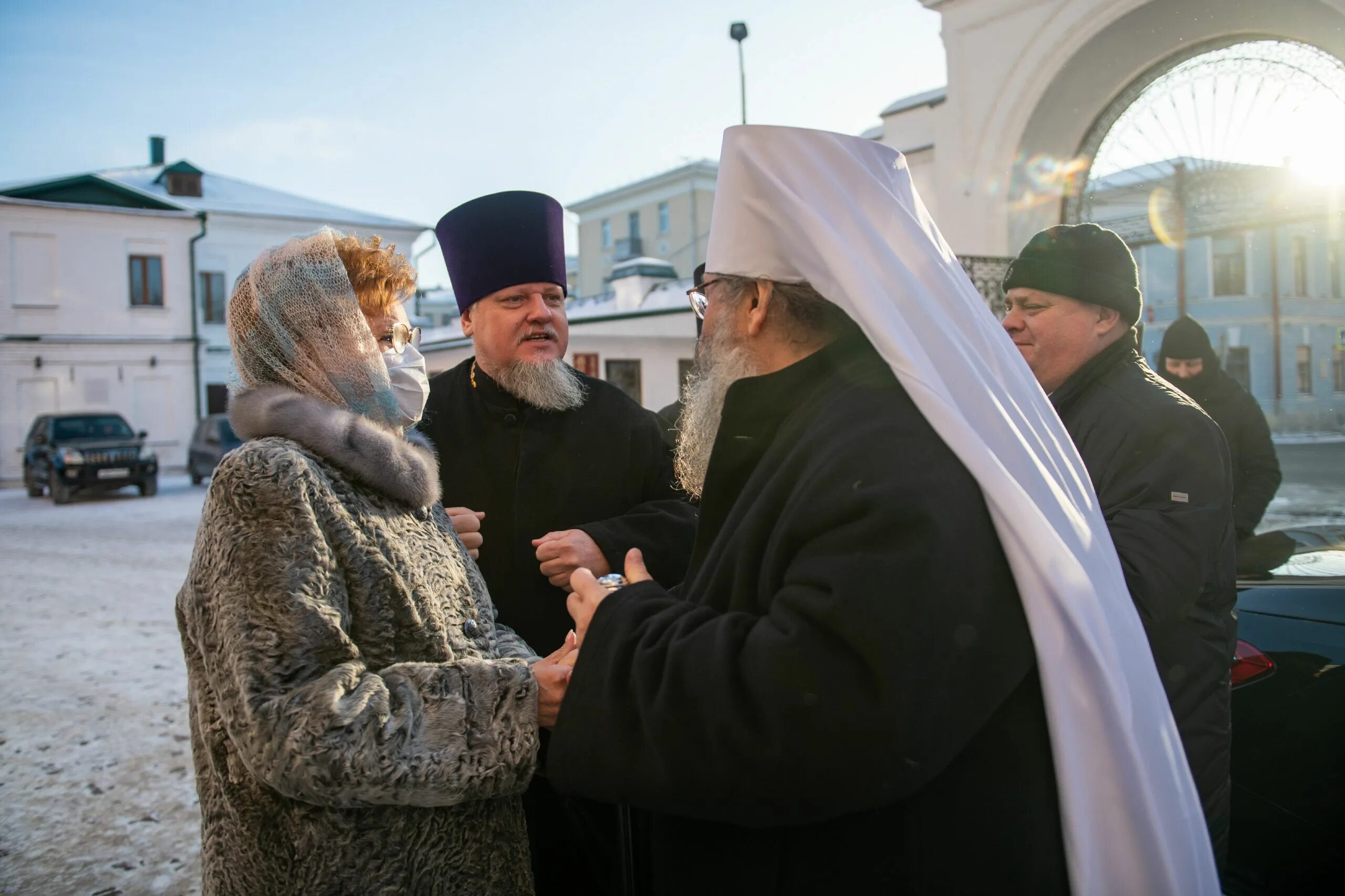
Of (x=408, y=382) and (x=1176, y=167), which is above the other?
(x=1176, y=167)

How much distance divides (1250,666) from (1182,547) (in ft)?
2.79

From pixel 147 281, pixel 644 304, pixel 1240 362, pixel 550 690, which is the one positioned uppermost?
pixel 147 281

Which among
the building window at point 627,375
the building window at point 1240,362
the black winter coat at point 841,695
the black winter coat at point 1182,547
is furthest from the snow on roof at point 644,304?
the building window at point 1240,362

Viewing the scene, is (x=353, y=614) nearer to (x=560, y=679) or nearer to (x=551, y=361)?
(x=560, y=679)

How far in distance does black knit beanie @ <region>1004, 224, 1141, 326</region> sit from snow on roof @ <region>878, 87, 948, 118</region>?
7.76m

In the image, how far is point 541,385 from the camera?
2.68 m

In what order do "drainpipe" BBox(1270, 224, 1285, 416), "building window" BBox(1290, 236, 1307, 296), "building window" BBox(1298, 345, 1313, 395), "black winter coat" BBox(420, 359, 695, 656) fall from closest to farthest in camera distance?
"black winter coat" BBox(420, 359, 695, 656), "drainpipe" BBox(1270, 224, 1285, 416), "building window" BBox(1290, 236, 1307, 296), "building window" BBox(1298, 345, 1313, 395)

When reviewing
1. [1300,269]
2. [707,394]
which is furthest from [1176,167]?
[1300,269]

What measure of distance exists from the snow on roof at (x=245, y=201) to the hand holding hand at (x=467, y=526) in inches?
1153

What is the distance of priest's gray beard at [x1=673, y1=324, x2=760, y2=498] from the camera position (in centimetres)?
158

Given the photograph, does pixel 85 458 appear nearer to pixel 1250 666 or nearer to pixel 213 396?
pixel 213 396

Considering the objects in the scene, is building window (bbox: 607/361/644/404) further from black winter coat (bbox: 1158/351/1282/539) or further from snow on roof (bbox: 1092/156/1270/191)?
black winter coat (bbox: 1158/351/1282/539)

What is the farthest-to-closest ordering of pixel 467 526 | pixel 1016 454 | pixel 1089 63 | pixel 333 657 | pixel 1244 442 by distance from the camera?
pixel 1089 63
pixel 1244 442
pixel 467 526
pixel 333 657
pixel 1016 454

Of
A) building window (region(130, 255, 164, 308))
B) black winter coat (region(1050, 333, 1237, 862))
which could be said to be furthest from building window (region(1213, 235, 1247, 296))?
building window (region(130, 255, 164, 308))
